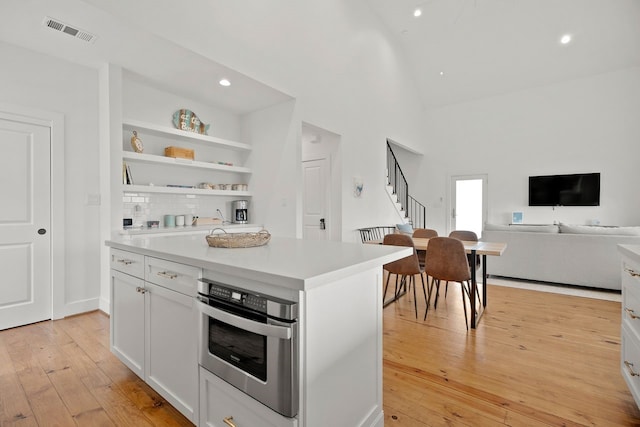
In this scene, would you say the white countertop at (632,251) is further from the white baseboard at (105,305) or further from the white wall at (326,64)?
the white baseboard at (105,305)

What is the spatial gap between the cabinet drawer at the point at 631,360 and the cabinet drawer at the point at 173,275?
214 cm

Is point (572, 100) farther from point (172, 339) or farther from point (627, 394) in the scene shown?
point (172, 339)

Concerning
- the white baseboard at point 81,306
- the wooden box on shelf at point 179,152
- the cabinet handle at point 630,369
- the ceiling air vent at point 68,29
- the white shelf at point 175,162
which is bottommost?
the white baseboard at point 81,306

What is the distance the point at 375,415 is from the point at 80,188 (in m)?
3.59

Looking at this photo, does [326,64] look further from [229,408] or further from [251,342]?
[229,408]

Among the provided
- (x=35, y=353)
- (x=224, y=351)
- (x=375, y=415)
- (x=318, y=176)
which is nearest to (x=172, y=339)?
(x=224, y=351)

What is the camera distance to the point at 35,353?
2438 millimetres

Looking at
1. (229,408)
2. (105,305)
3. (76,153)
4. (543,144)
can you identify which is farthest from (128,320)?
(543,144)

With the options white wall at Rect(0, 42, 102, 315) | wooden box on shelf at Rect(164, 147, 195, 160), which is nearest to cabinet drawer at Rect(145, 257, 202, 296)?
white wall at Rect(0, 42, 102, 315)

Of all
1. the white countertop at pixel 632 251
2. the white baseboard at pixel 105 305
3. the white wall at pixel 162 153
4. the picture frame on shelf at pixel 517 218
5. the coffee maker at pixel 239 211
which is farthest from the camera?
the picture frame on shelf at pixel 517 218

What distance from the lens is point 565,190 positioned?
278 inches

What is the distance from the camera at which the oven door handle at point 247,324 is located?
41.8 inches

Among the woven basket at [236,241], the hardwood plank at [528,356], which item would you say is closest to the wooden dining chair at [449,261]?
the hardwood plank at [528,356]

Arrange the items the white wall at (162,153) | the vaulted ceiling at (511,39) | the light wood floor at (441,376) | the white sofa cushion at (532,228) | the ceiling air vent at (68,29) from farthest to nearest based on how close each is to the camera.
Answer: the vaulted ceiling at (511,39) → the white sofa cushion at (532,228) → the white wall at (162,153) → the ceiling air vent at (68,29) → the light wood floor at (441,376)
